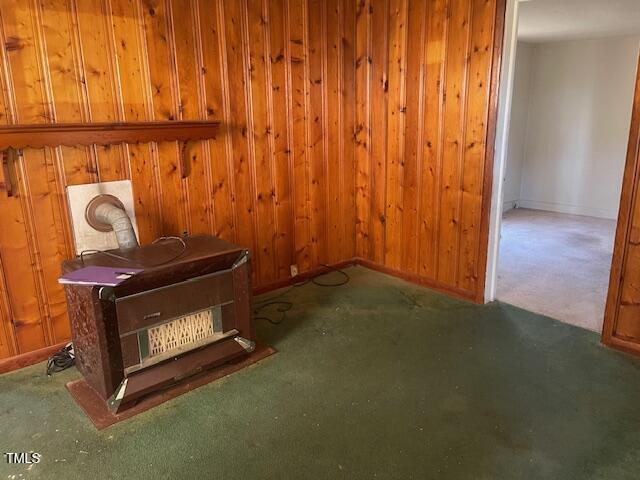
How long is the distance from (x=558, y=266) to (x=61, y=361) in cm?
378

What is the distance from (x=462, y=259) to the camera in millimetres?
3311

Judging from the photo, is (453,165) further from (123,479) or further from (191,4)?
(123,479)

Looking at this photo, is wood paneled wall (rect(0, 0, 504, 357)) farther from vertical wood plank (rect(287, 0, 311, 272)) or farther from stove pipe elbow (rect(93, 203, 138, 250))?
stove pipe elbow (rect(93, 203, 138, 250))

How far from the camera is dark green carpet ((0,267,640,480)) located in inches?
70.0

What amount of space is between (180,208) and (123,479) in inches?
65.0

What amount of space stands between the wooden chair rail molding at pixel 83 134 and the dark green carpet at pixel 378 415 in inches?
44.4

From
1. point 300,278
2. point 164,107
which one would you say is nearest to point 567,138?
point 300,278

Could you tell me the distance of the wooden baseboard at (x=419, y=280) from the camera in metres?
3.32

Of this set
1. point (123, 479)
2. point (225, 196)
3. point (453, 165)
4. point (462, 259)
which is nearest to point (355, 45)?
point (453, 165)

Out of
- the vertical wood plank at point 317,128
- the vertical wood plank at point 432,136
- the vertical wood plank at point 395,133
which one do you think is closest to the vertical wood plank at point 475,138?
the vertical wood plank at point 432,136

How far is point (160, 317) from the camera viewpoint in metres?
2.18

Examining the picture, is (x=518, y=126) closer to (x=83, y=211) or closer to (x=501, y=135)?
(x=501, y=135)

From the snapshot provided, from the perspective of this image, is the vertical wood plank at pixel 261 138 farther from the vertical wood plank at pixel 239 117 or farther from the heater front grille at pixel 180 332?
the heater front grille at pixel 180 332

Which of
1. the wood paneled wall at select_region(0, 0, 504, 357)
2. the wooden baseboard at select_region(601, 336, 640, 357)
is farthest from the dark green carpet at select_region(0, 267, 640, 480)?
the wood paneled wall at select_region(0, 0, 504, 357)
